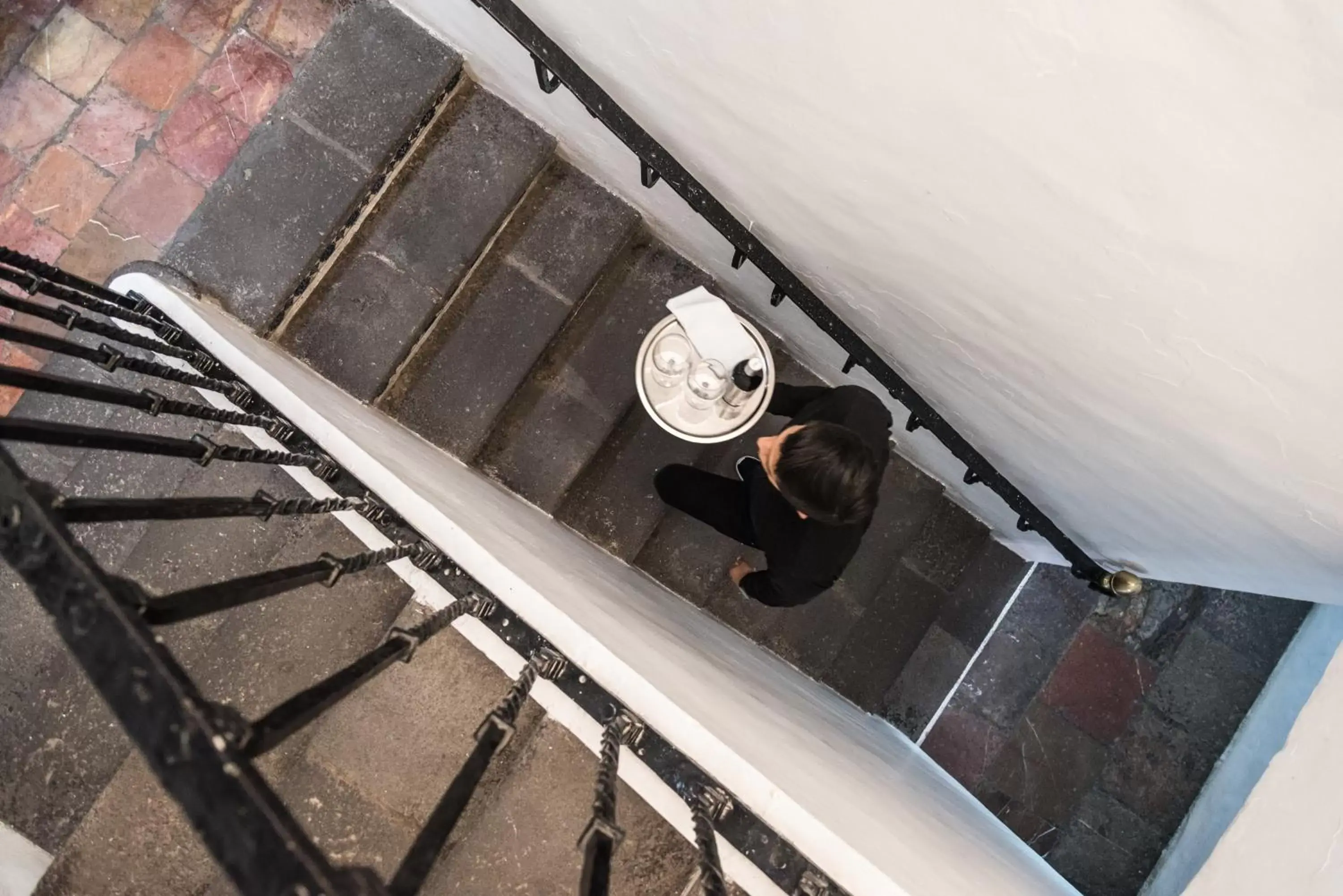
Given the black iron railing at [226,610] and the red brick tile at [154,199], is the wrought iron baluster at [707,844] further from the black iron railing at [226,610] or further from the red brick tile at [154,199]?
the red brick tile at [154,199]

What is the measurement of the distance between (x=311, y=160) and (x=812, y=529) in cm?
187

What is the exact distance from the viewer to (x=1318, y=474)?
129 centimetres

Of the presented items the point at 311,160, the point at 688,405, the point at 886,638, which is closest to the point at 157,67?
the point at 311,160

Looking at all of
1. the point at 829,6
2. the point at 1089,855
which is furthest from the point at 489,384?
the point at 1089,855

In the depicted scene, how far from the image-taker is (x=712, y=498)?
257cm

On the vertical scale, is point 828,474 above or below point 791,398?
below

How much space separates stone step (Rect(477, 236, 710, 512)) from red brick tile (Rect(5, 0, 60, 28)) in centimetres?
207

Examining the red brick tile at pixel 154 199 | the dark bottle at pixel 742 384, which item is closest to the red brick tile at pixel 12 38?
the red brick tile at pixel 154 199

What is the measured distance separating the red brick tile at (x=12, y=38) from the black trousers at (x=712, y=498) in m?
2.64

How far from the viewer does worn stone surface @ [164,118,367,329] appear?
7.50ft

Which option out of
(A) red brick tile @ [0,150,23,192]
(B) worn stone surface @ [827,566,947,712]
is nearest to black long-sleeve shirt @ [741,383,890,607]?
(B) worn stone surface @ [827,566,947,712]

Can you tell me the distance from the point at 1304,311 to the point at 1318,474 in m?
0.40

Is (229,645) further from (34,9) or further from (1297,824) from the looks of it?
(34,9)

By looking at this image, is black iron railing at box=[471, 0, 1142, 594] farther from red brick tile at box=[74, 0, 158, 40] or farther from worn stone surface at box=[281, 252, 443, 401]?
red brick tile at box=[74, 0, 158, 40]
